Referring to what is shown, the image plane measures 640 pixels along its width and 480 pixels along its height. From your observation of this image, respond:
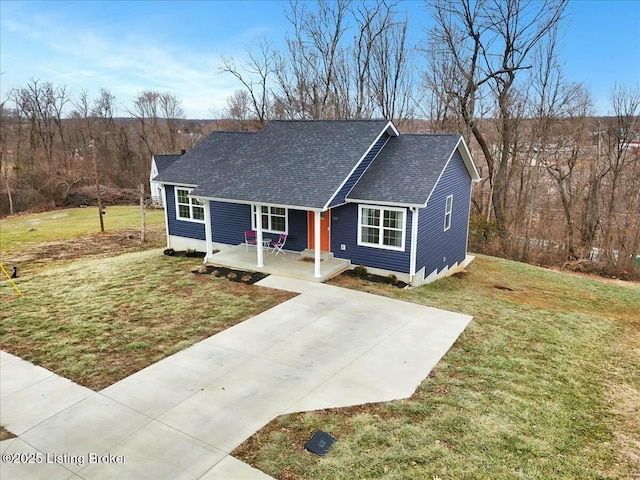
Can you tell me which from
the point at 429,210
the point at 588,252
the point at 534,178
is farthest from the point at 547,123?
the point at 429,210

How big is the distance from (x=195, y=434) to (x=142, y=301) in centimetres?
624

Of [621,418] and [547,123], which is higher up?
[547,123]

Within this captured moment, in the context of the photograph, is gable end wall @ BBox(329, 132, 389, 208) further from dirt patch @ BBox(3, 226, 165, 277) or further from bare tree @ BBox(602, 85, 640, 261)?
bare tree @ BBox(602, 85, 640, 261)

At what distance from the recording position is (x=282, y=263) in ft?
43.8

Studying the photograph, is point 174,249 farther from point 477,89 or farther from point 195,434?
point 477,89

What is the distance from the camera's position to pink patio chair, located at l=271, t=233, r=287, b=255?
14086 millimetres

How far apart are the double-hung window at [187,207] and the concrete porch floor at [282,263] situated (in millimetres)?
→ 2203

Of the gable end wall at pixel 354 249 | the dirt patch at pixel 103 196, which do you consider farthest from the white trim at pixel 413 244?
the dirt patch at pixel 103 196

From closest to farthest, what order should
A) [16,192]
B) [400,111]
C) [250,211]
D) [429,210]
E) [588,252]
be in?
[429,210], [250,211], [588,252], [400,111], [16,192]

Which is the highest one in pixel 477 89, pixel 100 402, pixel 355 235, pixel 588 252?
pixel 477 89

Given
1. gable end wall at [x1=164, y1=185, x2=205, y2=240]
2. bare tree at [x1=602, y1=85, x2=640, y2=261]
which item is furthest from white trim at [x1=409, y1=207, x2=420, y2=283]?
bare tree at [x1=602, y1=85, x2=640, y2=261]

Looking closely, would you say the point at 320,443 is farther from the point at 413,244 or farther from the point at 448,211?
the point at 448,211

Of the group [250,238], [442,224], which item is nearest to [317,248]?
[250,238]

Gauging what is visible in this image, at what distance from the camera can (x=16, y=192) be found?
33.7 m
